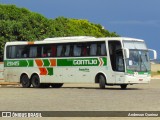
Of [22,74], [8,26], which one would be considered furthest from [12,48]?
[8,26]

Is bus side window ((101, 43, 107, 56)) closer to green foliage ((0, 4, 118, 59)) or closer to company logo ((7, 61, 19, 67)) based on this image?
→ company logo ((7, 61, 19, 67))

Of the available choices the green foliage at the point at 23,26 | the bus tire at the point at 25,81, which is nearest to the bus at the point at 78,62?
the bus tire at the point at 25,81

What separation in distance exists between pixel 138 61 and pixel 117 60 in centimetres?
127

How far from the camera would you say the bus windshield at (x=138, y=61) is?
32531 millimetres

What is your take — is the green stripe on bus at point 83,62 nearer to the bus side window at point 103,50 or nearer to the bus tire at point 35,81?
the bus side window at point 103,50

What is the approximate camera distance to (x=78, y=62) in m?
34.5

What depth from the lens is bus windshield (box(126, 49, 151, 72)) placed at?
3253cm

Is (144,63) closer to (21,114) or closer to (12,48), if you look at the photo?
(12,48)

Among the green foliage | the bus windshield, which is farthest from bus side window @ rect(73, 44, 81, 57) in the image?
the green foliage

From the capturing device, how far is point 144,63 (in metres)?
33.3

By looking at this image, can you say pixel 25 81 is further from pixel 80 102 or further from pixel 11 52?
pixel 80 102

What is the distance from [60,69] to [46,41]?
2.07 metres

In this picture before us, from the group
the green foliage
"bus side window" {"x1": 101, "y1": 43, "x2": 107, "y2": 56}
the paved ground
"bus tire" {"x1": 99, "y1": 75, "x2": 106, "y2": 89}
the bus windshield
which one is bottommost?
the paved ground

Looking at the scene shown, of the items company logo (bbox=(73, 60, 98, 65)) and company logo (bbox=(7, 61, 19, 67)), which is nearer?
company logo (bbox=(73, 60, 98, 65))
